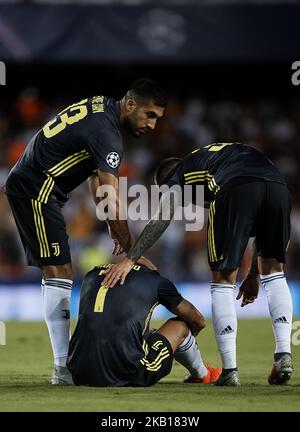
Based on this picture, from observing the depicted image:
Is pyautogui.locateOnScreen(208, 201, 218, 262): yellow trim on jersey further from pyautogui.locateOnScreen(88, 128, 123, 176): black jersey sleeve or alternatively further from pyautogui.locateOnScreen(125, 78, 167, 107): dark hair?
pyautogui.locateOnScreen(125, 78, 167, 107): dark hair

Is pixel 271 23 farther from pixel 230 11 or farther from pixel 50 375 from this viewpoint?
pixel 50 375

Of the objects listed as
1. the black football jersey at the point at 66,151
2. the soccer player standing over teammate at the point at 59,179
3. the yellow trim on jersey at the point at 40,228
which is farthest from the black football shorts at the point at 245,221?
the yellow trim on jersey at the point at 40,228

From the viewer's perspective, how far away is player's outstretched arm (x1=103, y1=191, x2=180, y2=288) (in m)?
6.03

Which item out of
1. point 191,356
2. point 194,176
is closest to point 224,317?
point 191,356

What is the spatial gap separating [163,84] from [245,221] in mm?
13588

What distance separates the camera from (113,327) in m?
5.86

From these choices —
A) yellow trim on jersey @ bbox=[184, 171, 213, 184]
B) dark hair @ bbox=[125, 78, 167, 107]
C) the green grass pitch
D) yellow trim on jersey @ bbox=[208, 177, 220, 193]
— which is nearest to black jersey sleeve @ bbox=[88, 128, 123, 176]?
dark hair @ bbox=[125, 78, 167, 107]

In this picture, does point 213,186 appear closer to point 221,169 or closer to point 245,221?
point 221,169

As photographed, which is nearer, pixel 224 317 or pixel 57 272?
pixel 224 317

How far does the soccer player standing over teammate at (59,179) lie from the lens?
6.54 metres

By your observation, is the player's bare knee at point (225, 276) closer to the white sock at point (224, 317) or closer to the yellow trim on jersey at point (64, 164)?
the white sock at point (224, 317)

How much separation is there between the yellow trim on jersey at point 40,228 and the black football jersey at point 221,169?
904mm

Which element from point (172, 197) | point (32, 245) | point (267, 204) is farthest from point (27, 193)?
point (267, 204)
